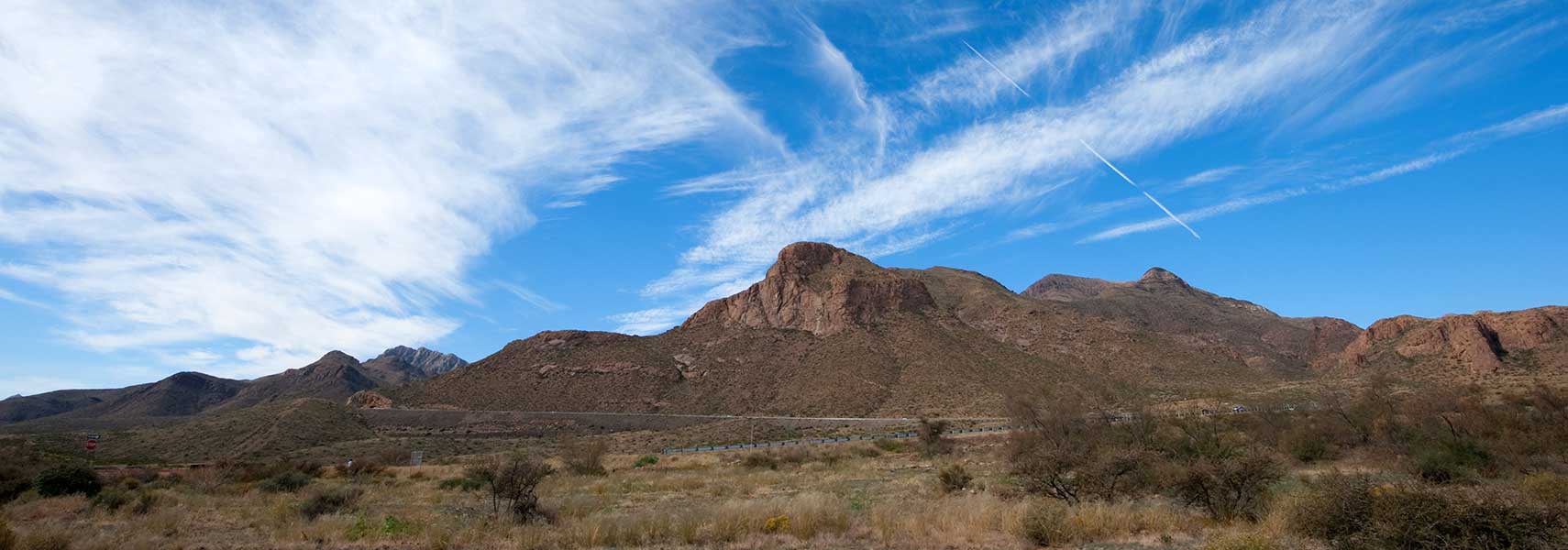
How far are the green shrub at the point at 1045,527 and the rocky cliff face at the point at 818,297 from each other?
82.3 meters

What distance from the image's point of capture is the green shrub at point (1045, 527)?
10133 millimetres

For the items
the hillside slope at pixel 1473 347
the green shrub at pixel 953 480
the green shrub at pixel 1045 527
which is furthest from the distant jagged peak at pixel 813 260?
the green shrub at pixel 1045 527

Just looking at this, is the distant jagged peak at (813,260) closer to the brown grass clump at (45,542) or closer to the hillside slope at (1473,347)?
the hillside slope at (1473,347)

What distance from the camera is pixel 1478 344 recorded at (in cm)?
6494

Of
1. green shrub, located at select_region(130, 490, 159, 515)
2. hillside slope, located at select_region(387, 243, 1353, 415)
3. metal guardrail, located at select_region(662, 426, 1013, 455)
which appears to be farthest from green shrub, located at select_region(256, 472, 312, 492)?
hillside slope, located at select_region(387, 243, 1353, 415)

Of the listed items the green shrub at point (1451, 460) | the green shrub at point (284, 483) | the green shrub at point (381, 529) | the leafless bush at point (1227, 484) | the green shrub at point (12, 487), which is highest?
the green shrub at point (12, 487)

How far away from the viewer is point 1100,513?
10930mm

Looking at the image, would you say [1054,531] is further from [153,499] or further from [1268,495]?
[153,499]

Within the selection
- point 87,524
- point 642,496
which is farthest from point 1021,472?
point 87,524

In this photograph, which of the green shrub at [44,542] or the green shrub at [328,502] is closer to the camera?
the green shrub at [44,542]

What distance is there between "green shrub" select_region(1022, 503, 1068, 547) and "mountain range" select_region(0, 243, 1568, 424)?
3832 cm

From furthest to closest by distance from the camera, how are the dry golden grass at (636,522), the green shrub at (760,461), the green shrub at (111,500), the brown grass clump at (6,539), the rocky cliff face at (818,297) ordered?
the rocky cliff face at (818,297) < the green shrub at (760,461) < the green shrub at (111,500) < the dry golden grass at (636,522) < the brown grass clump at (6,539)

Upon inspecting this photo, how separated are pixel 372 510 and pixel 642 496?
6.46m

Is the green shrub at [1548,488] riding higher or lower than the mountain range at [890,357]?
lower
